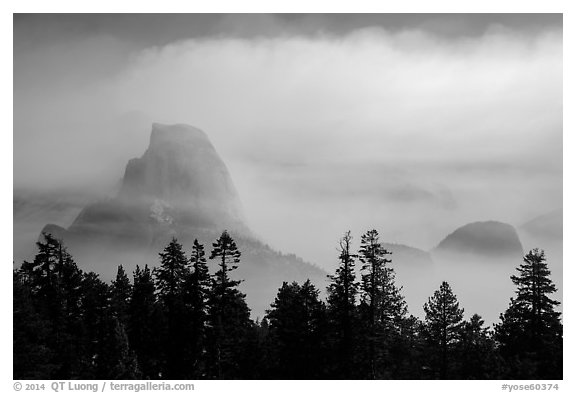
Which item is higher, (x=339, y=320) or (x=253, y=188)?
(x=253, y=188)

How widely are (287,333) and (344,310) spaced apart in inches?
179

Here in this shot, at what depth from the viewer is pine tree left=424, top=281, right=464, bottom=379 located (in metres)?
44.8

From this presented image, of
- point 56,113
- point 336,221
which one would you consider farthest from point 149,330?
point 336,221

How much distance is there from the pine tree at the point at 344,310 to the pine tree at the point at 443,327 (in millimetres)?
6954

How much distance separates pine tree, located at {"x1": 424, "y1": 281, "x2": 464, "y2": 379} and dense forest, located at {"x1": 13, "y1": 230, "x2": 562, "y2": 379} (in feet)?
0.29

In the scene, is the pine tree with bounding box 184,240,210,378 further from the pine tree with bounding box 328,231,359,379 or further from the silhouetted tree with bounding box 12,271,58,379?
the silhouetted tree with bounding box 12,271,58,379

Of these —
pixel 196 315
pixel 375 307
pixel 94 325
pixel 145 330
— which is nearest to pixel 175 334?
pixel 196 315

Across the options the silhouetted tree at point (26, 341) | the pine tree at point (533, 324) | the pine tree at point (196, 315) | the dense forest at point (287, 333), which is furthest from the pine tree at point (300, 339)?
the silhouetted tree at point (26, 341)

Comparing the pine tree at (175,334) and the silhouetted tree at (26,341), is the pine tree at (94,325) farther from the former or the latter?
the pine tree at (175,334)

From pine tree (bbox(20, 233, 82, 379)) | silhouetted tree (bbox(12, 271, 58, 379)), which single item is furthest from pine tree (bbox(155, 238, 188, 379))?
silhouetted tree (bbox(12, 271, 58, 379))

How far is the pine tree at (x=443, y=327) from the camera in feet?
147
